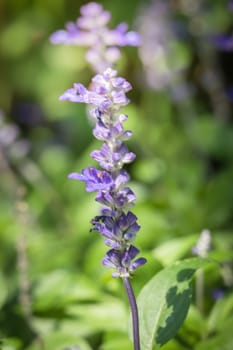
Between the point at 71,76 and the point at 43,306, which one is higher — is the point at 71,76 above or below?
above

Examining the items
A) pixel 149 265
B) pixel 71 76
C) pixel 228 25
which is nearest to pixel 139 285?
pixel 149 265

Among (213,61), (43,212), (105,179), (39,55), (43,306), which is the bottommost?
(105,179)

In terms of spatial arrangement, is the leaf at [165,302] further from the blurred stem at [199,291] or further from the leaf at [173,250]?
the leaf at [173,250]

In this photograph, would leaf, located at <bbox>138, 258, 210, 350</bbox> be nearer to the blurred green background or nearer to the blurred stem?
the blurred green background

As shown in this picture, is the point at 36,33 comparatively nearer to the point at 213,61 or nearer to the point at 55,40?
the point at 213,61

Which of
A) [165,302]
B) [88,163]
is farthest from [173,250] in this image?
[88,163]

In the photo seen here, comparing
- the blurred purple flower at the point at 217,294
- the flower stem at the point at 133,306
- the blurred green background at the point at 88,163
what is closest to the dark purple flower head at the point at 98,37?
Answer: the blurred green background at the point at 88,163

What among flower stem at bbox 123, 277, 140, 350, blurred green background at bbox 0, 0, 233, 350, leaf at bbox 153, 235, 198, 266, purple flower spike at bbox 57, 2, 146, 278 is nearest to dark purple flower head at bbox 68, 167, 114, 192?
purple flower spike at bbox 57, 2, 146, 278
